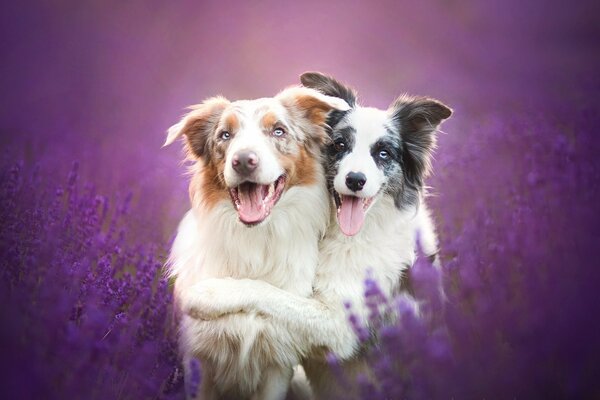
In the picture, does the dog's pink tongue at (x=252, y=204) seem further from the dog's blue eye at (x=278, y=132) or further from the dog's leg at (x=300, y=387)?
the dog's leg at (x=300, y=387)

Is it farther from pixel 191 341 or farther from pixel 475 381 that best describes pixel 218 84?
pixel 475 381

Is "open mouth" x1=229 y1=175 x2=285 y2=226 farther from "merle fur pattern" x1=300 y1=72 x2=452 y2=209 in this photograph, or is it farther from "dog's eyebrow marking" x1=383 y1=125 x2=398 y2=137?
"dog's eyebrow marking" x1=383 y1=125 x2=398 y2=137

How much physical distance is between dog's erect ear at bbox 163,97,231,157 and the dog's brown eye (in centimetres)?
56

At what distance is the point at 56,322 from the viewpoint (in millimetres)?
1999

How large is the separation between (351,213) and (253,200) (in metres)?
0.47

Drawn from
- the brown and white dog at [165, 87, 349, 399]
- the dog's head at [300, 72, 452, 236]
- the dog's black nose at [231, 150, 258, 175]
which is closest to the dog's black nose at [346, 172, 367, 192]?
the dog's head at [300, 72, 452, 236]

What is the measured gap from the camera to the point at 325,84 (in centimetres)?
341

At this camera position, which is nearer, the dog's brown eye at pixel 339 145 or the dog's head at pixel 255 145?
the dog's head at pixel 255 145

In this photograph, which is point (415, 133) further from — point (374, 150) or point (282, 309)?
point (282, 309)

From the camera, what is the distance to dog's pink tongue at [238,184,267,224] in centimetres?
285

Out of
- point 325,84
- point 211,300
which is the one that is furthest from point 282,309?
point 325,84

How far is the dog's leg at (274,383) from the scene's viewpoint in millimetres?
2879


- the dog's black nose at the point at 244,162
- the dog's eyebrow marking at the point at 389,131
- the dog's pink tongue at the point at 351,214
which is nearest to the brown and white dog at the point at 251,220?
the dog's black nose at the point at 244,162

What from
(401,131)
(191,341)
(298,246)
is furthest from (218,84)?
(191,341)
